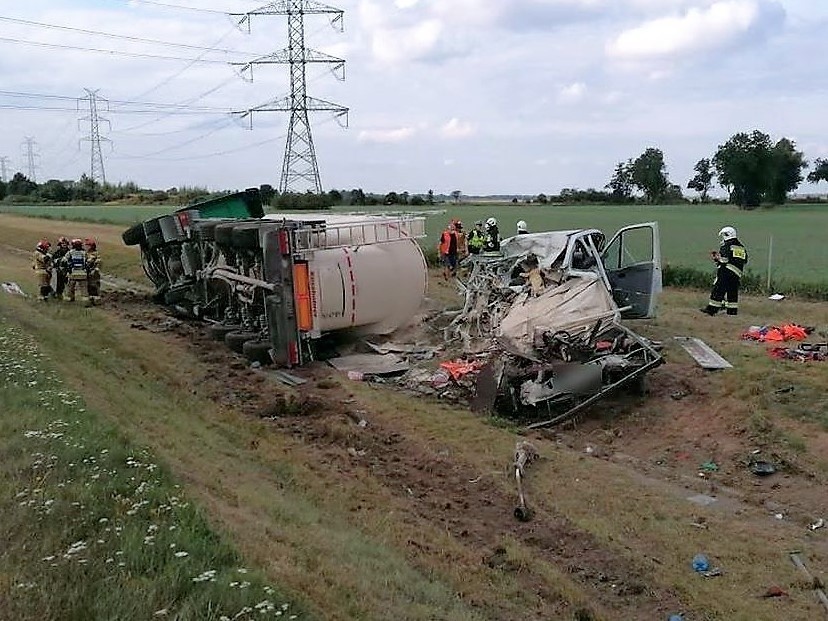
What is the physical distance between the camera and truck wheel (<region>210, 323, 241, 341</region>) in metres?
14.2

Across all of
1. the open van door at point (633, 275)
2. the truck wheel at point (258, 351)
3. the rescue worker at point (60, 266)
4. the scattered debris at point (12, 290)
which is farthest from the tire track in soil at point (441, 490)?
the scattered debris at point (12, 290)

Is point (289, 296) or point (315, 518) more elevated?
point (289, 296)

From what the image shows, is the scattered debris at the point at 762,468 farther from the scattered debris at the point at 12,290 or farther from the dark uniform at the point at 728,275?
the scattered debris at the point at 12,290

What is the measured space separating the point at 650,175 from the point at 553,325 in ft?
272

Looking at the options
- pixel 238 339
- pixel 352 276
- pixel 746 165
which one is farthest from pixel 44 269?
pixel 746 165

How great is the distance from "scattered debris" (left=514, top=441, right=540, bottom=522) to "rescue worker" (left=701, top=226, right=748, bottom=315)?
23.1 ft

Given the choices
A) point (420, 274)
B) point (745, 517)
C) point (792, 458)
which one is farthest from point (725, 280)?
point (745, 517)

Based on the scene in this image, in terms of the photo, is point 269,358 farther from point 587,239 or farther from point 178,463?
point 178,463

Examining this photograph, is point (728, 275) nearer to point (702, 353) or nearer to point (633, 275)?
point (633, 275)

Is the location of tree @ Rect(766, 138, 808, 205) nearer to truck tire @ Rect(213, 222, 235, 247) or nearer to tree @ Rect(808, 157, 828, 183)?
tree @ Rect(808, 157, 828, 183)

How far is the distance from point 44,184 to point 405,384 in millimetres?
97264

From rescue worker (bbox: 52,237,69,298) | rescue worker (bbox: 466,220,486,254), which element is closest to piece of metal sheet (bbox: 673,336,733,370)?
rescue worker (bbox: 466,220,486,254)

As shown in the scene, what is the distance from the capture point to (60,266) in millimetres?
17719

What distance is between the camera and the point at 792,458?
7938mm
